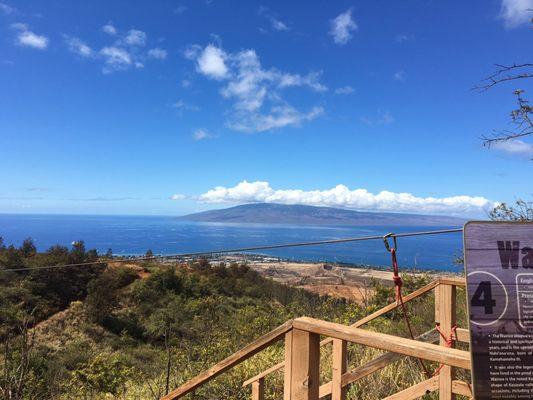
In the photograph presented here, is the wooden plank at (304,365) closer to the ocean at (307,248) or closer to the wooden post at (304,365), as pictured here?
the wooden post at (304,365)

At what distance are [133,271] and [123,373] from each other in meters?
19.1

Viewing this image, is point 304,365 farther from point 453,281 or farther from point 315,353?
point 453,281

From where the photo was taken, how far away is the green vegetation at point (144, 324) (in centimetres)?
477

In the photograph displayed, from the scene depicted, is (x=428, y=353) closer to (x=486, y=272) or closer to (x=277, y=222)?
(x=486, y=272)

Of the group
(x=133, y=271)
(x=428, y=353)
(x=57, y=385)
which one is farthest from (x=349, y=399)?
(x=133, y=271)

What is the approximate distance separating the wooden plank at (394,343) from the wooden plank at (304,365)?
0.13 ft

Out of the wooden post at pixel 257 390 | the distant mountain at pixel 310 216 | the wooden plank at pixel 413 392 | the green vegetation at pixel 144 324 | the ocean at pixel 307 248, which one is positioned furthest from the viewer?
the distant mountain at pixel 310 216

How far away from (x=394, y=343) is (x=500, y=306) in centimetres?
37

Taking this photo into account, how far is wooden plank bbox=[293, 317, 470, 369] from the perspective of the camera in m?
1.26

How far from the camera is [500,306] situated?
139cm

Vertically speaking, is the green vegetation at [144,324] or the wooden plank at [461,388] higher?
the wooden plank at [461,388]

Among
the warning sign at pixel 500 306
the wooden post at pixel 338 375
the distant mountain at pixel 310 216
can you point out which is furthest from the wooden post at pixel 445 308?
the distant mountain at pixel 310 216

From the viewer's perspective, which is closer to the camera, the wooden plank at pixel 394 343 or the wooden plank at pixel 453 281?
the wooden plank at pixel 394 343

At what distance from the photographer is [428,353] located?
1.28 meters
